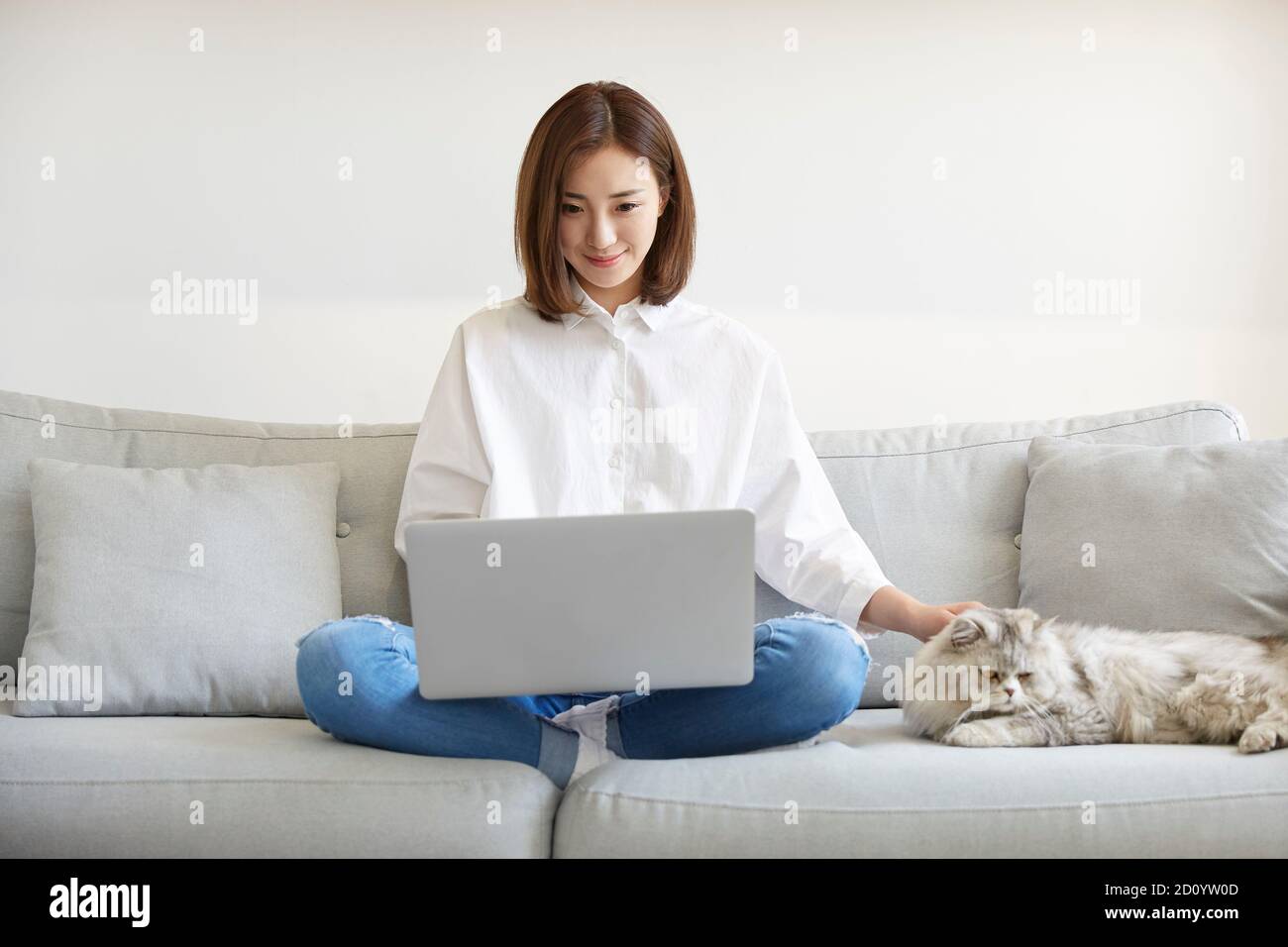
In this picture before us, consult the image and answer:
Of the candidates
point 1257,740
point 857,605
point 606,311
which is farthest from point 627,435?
point 1257,740

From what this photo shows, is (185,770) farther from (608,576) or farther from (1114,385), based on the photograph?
(1114,385)

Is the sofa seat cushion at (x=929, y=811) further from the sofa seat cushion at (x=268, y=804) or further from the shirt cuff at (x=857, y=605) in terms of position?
the shirt cuff at (x=857, y=605)

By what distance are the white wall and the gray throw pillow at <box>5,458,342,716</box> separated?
2.20 ft

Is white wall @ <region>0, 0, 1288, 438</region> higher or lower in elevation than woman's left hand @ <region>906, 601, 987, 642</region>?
higher

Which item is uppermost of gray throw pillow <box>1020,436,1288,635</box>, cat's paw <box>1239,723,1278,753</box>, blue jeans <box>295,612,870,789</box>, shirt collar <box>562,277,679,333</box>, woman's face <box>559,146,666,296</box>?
woman's face <box>559,146,666,296</box>

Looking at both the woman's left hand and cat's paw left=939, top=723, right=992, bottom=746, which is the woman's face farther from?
cat's paw left=939, top=723, right=992, bottom=746

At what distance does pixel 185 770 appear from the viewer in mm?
1528

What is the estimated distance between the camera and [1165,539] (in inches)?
78.4

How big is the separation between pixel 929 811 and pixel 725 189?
1.75m

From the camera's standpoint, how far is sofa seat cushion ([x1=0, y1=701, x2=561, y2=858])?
1.45 m

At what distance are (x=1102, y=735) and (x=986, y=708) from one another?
0.57ft

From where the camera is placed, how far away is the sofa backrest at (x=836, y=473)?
2156 millimetres

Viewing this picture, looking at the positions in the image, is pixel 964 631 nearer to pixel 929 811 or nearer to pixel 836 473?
pixel 929 811

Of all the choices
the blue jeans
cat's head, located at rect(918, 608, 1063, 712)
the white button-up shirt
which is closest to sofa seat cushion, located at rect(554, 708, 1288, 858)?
the blue jeans
